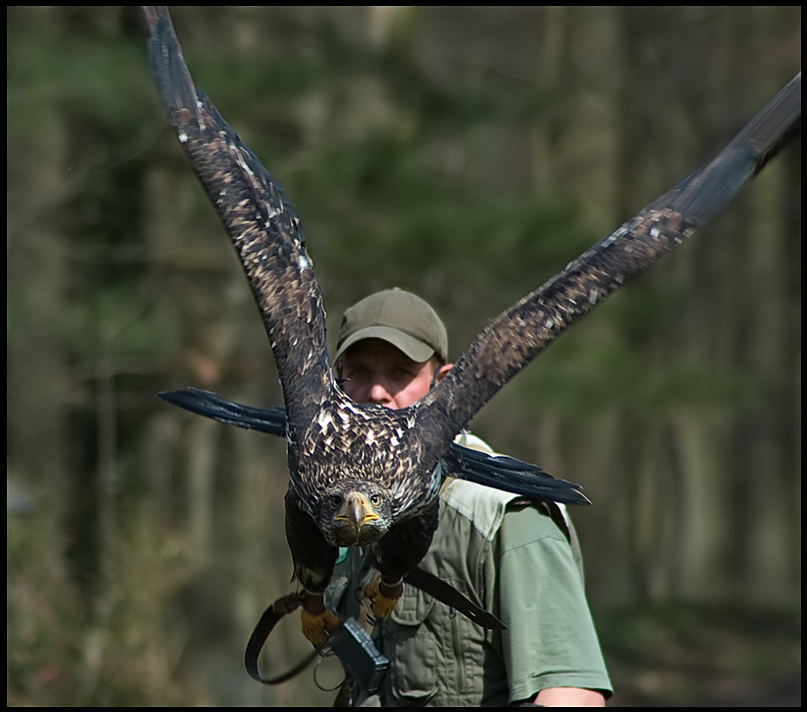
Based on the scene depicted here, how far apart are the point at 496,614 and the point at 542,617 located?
153 mm

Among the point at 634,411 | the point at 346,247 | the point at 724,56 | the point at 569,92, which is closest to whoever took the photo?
the point at 346,247

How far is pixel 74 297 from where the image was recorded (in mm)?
9555

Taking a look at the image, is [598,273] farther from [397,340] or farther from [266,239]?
[266,239]

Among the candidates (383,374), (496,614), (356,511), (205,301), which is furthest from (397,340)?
(205,301)

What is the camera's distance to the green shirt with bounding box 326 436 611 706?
3.26 metres

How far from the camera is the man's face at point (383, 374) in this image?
12.2 feet

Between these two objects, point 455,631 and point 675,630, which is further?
point 675,630

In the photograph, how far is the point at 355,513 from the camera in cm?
295

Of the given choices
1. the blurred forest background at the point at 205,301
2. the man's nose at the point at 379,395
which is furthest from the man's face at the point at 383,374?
the blurred forest background at the point at 205,301

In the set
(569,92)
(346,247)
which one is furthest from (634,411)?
(569,92)

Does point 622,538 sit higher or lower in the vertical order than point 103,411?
lower

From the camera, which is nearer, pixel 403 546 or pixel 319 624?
pixel 403 546

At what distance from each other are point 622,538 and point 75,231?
30.1 ft

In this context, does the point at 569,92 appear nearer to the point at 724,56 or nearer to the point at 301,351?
the point at 724,56
